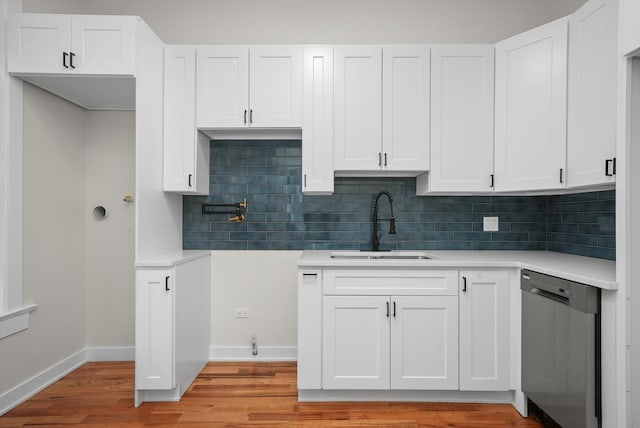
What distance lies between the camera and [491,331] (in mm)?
2566

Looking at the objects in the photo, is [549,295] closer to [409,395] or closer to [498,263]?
[498,263]

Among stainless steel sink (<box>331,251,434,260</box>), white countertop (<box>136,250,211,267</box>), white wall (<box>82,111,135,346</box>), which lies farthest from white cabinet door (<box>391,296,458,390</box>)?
white wall (<box>82,111,135,346</box>)

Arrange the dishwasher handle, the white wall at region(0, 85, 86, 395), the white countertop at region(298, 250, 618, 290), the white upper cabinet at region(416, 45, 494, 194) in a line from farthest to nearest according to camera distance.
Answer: the white upper cabinet at region(416, 45, 494, 194) → the white wall at region(0, 85, 86, 395) → the white countertop at region(298, 250, 618, 290) → the dishwasher handle

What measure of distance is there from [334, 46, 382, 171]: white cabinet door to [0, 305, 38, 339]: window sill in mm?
2234

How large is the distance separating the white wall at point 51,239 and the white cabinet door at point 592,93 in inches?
133

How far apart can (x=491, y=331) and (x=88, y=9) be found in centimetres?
387

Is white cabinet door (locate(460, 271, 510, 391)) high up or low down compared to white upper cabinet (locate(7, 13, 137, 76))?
down

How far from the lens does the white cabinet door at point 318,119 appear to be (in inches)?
116

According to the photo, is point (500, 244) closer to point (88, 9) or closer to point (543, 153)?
point (543, 153)

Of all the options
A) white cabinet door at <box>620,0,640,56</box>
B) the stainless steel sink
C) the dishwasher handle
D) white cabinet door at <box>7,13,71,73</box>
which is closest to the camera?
white cabinet door at <box>620,0,640,56</box>

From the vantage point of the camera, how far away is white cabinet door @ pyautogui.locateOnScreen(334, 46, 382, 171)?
294cm

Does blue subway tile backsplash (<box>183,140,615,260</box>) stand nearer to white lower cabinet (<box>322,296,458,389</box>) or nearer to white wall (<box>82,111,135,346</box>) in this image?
white wall (<box>82,111,135,346</box>)

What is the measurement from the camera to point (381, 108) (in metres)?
2.93

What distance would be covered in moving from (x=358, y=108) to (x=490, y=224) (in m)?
1.44
